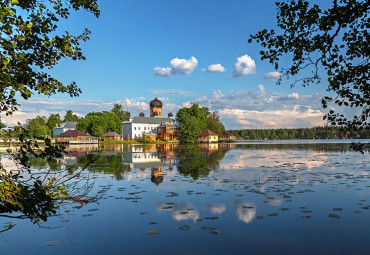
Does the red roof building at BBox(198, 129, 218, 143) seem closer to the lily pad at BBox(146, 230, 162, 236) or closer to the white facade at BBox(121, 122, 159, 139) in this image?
the white facade at BBox(121, 122, 159, 139)

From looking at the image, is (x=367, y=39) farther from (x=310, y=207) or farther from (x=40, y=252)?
(x=40, y=252)

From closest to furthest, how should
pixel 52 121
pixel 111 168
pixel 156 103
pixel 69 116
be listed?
pixel 111 168
pixel 156 103
pixel 52 121
pixel 69 116

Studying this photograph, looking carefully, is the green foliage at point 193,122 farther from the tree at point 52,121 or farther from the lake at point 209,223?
the lake at point 209,223

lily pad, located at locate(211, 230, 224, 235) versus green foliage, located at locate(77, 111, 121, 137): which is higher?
green foliage, located at locate(77, 111, 121, 137)

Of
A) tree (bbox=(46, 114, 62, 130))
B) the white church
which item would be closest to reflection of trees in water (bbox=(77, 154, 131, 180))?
the white church

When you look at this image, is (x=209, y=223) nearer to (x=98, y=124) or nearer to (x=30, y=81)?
(x=30, y=81)

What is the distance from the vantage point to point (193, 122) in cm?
9794

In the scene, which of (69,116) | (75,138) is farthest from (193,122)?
(69,116)

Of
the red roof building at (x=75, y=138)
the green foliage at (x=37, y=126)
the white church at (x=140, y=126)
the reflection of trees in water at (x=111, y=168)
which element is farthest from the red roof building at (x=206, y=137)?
the reflection of trees in water at (x=111, y=168)

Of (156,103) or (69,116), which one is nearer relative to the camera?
(156,103)

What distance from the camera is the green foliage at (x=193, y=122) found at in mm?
99000

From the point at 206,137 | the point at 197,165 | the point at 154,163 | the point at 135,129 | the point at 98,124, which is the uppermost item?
the point at 98,124

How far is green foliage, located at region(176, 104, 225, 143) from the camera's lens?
99000mm

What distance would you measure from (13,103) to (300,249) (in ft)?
25.0
